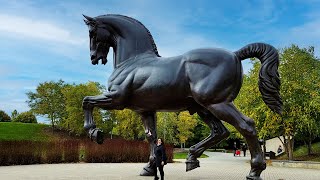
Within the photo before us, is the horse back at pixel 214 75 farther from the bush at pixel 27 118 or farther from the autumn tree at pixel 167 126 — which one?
the bush at pixel 27 118

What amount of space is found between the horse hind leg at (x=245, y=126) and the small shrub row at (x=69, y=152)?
13.3 m

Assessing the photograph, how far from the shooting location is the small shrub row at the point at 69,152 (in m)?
17.3

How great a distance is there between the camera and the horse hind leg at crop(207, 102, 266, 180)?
253 inches

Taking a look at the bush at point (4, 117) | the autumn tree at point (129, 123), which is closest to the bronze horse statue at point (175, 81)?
the autumn tree at point (129, 123)

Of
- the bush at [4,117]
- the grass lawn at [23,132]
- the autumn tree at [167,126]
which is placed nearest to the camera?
the autumn tree at [167,126]

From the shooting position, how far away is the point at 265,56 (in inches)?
266

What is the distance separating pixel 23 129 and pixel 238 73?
5504cm

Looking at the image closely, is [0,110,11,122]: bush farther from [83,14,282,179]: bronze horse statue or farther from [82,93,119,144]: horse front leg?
[82,93,119,144]: horse front leg

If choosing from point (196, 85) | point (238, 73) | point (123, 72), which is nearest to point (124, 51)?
point (123, 72)

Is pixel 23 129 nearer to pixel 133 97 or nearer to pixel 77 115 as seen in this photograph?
pixel 77 115

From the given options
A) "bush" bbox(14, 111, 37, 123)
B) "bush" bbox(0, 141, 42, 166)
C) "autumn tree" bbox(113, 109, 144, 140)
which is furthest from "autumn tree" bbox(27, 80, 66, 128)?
"bush" bbox(0, 141, 42, 166)

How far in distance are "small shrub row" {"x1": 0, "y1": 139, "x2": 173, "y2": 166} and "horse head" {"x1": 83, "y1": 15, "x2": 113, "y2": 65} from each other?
10830mm

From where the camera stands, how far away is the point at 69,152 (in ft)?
63.3

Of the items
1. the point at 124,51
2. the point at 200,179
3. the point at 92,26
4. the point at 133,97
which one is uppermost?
the point at 92,26
